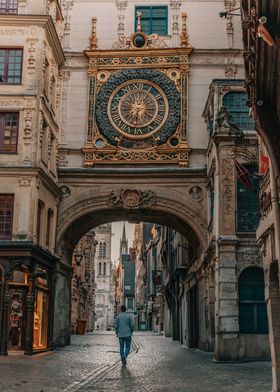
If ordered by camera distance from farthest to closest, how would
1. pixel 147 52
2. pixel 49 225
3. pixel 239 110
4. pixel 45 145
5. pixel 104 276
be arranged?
pixel 104 276
pixel 147 52
pixel 49 225
pixel 45 145
pixel 239 110

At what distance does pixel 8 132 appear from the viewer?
84.1 feet

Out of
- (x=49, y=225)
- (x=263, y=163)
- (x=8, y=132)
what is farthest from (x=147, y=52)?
(x=263, y=163)

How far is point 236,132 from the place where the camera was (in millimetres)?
23703

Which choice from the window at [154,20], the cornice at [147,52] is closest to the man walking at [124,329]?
the cornice at [147,52]

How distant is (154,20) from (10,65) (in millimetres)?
8773

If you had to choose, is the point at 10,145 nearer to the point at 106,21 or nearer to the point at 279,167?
the point at 106,21

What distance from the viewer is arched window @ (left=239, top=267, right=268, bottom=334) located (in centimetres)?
2227

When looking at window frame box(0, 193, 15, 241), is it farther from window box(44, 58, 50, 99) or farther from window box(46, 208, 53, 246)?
window box(44, 58, 50, 99)

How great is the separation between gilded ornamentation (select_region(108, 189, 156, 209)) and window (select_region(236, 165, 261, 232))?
21.0 ft

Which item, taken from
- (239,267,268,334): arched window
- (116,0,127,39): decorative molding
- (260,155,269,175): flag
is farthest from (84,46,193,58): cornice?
(260,155,269,175): flag

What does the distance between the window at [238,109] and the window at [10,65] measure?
858 centimetres

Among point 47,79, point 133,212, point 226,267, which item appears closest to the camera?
point 226,267

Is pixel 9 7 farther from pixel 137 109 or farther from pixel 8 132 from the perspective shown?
pixel 137 109

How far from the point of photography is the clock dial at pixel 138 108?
97.8ft
